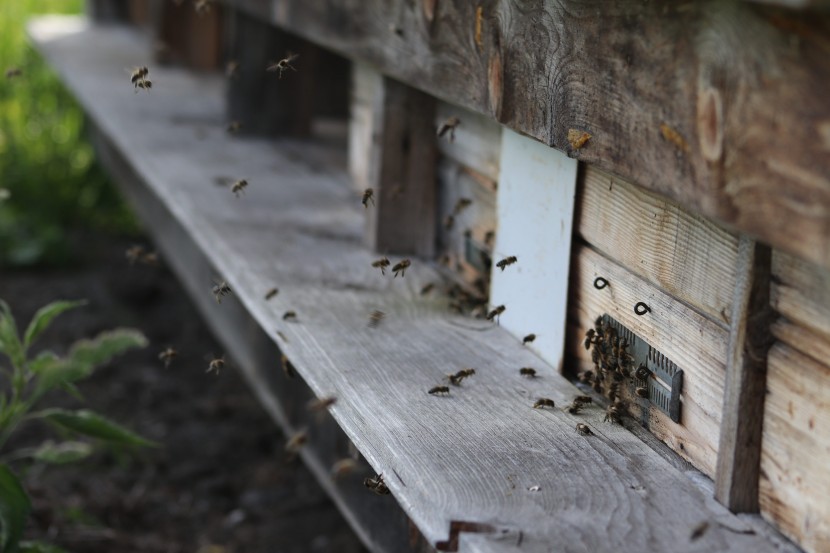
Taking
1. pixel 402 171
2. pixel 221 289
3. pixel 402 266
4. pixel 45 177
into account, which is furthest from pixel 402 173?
pixel 45 177

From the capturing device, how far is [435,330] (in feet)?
7.92

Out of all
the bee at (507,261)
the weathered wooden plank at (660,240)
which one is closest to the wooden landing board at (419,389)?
the bee at (507,261)

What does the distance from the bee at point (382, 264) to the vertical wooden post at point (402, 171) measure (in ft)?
0.51

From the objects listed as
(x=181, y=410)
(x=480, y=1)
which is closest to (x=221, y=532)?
(x=181, y=410)

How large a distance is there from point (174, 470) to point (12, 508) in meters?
1.75

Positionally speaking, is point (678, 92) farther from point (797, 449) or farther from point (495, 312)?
point (495, 312)

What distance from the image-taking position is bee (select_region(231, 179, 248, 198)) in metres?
3.17

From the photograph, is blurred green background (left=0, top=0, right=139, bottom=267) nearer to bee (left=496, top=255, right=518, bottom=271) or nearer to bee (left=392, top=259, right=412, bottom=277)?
bee (left=392, top=259, right=412, bottom=277)

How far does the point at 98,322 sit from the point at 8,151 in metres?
1.63

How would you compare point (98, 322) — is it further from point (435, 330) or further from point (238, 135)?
point (435, 330)

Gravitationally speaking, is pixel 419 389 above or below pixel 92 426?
above

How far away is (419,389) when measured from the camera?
205cm

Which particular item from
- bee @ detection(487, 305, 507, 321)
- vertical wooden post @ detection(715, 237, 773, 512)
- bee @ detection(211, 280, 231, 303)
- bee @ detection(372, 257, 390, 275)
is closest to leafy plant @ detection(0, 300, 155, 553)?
bee @ detection(211, 280, 231, 303)

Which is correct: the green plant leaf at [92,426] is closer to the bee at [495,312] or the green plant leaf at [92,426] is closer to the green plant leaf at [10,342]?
the green plant leaf at [10,342]
